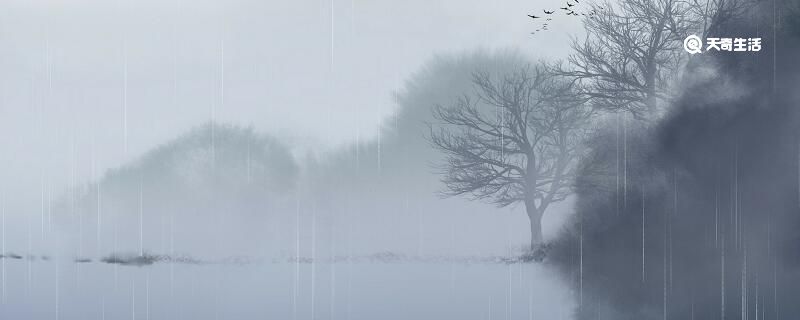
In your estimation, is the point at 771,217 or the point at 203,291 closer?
the point at 771,217

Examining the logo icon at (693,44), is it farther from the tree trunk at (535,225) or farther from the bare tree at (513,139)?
the tree trunk at (535,225)

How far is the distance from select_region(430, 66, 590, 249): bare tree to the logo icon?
275 centimetres

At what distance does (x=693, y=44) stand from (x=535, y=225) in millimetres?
5400

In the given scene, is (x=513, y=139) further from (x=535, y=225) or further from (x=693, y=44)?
(x=693, y=44)

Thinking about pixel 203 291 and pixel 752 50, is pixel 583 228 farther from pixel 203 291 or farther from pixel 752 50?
pixel 203 291

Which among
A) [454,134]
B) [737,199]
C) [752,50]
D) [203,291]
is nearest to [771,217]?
[737,199]

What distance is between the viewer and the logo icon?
19703 mm

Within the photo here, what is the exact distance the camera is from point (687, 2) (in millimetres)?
Answer: 20641

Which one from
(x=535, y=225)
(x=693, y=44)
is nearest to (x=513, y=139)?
(x=535, y=225)

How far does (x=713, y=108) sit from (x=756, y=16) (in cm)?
209

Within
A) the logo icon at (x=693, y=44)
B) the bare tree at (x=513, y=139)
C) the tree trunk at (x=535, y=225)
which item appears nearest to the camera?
the logo icon at (x=693, y=44)

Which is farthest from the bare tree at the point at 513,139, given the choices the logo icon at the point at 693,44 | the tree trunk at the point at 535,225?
the logo icon at the point at 693,44

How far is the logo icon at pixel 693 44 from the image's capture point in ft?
64.6

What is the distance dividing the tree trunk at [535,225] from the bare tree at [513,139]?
26 millimetres
